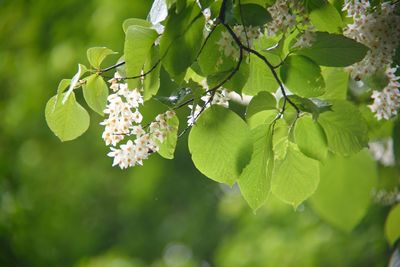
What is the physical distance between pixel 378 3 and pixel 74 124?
1.69 feet

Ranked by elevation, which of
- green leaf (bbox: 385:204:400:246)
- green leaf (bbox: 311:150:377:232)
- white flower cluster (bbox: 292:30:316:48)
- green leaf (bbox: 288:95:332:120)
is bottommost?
green leaf (bbox: 385:204:400:246)

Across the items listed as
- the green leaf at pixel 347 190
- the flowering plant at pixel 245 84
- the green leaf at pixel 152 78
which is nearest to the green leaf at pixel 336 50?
the flowering plant at pixel 245 84

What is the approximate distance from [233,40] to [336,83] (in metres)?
0.40

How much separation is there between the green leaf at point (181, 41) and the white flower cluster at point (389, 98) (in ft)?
1.18

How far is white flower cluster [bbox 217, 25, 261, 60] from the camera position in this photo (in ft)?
2.82

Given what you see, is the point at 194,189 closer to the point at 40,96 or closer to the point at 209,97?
the point at 40,96

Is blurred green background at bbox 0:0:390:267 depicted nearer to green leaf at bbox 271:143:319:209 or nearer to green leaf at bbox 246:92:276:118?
green leaf at bbox 271:143:319:209

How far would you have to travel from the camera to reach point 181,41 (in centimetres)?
84

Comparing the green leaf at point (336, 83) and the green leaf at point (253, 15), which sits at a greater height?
the green leaf at point (253, 15)

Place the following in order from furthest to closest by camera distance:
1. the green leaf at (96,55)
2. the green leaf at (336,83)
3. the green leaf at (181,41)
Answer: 1. the green leaf at (336,83)
2. the green leaf at (96,55)
3. the green leaf at (181,41)

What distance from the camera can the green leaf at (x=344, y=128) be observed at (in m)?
0.97

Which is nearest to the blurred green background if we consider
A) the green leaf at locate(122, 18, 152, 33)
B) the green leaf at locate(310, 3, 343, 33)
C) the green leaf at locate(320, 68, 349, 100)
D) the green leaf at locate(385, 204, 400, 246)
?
the green leaf at locate(385, 204, 400, 246)

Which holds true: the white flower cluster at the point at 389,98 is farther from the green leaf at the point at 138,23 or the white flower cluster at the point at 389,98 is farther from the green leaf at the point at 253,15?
the green leaf at the point at 138,23

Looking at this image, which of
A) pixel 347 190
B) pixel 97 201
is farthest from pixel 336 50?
pixel 97 201
